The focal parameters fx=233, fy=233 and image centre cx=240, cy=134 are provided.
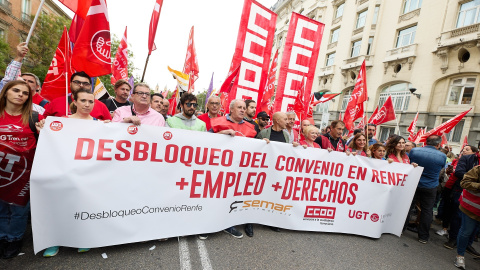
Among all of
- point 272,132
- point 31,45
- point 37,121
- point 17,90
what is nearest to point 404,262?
point 272,132

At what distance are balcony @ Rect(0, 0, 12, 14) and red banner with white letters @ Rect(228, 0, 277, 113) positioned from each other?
88.0ft

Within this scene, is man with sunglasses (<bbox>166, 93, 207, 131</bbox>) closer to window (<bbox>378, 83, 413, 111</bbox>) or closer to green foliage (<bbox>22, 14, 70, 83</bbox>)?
window (<bbox>378, 83, 413, 111</bbox>)

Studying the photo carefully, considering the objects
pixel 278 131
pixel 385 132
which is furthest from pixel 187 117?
pixel 385 132

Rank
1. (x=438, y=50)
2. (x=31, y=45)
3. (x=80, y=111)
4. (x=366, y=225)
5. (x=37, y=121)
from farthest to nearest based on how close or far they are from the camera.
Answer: (x=31, y=45) → (x=438, y=50) → (x=366, y=225) → (x=80, y=111) → (x=37, y=121)

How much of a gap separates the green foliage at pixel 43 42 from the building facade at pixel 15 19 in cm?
175

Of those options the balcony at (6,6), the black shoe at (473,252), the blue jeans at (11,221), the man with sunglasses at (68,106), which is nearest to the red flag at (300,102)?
the black shoe at (473,252)

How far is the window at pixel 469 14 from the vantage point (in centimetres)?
1430

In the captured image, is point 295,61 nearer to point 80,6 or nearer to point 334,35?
point 80,6

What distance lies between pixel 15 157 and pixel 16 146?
10 centimetres

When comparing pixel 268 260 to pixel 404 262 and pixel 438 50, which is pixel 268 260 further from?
pixel 438 50

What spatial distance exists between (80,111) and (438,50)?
20.9 meters

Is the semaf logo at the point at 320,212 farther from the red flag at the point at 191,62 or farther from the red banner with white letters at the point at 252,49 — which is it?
the red flag at the point at 191,62

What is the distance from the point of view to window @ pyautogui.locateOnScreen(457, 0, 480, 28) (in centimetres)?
1430

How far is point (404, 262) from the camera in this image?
10.3 feet
